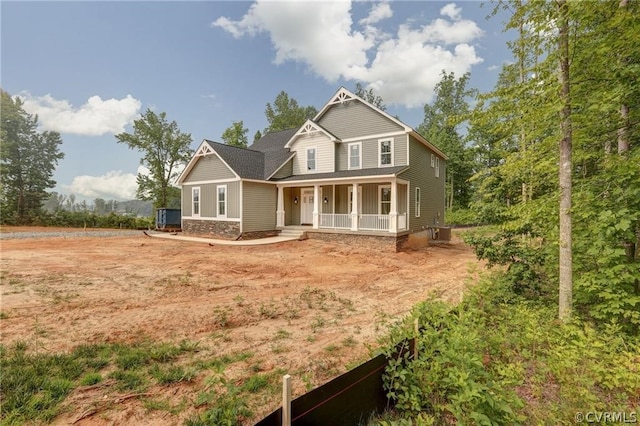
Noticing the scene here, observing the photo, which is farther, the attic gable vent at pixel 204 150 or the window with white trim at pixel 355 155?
the attic gable vent at pixel 204 150

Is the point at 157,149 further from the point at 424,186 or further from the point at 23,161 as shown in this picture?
the point at 424,186

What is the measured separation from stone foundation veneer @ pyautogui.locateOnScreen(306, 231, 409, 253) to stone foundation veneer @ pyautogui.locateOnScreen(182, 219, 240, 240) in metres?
5.14

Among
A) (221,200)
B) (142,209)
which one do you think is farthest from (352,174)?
(142,209)

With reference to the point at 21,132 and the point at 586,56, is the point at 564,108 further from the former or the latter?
the point at 21,132

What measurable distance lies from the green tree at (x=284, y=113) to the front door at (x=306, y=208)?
25.2 meters

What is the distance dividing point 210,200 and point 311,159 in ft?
22.2

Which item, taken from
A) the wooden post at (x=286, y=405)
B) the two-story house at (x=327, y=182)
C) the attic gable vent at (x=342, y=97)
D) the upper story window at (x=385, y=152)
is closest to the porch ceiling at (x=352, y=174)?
the two-story house at (x=327, y=182)

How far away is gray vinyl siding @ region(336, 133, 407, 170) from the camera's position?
13812 millimetres

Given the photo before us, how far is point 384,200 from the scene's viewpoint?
580 inches

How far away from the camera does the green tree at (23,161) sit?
24.4 meters

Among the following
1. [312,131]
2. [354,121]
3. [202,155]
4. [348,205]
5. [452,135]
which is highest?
[452,135]

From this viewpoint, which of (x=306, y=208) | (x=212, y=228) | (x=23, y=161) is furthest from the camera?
(x=23, y=161)

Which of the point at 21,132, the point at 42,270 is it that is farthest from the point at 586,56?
the point at 21,132

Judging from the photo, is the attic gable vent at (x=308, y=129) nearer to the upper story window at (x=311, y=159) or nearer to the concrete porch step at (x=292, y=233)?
the upper story window at (x=311, y=159)
